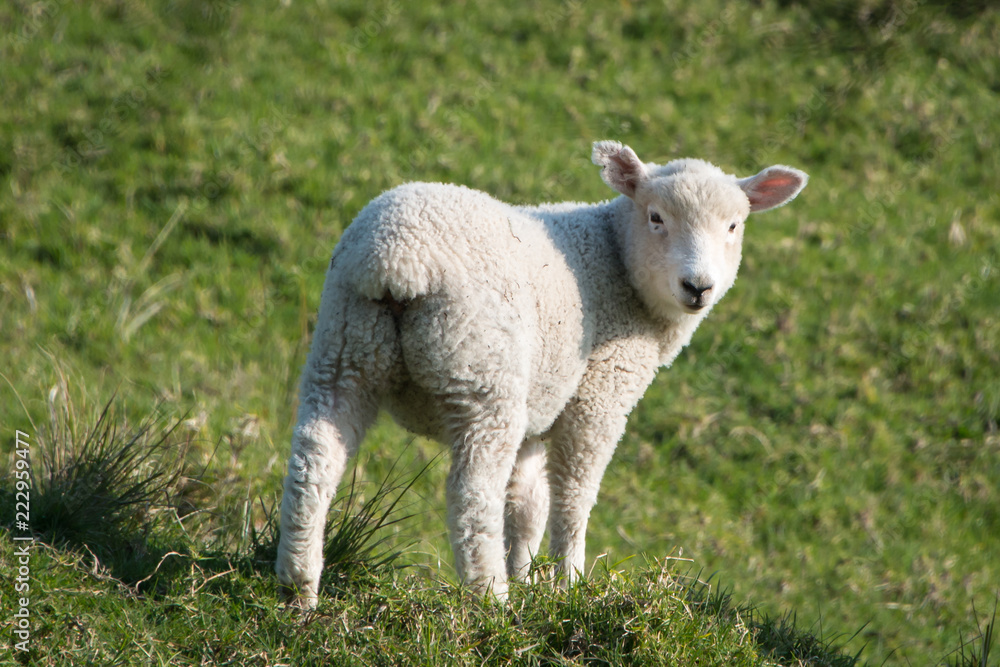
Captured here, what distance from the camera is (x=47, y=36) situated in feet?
31.7

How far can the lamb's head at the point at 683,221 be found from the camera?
12.5 ft

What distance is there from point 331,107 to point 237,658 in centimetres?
730

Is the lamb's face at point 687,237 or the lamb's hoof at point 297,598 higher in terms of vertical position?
the lamb's face at point 687,237

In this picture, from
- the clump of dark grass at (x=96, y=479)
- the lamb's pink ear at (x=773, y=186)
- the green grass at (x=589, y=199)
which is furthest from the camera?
the green grass at (x=589, y=199)

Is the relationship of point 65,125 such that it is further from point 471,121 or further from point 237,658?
point 237,658

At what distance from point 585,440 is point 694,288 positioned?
819 mm

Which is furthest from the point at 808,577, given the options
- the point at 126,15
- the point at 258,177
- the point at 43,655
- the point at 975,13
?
the point at 126,15

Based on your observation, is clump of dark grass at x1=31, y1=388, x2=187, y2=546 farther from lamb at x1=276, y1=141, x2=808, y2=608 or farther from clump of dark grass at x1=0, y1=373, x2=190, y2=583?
Result: lamb at x1=276, y1=141, x2=808, y2=608

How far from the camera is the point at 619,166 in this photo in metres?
4.15

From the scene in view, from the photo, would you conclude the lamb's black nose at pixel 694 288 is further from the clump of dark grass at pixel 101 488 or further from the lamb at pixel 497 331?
the clump of dark grass at pixel 101 488

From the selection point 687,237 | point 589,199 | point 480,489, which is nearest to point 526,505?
point 480,489

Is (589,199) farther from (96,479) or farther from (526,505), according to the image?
(96,479)

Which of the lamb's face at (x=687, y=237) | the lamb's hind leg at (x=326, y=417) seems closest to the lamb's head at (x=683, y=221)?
the lamb's face at (x=687, y=237)

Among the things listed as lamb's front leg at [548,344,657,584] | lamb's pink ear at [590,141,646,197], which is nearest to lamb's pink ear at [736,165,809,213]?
lamb's pink ear at [590,141,646,197]
